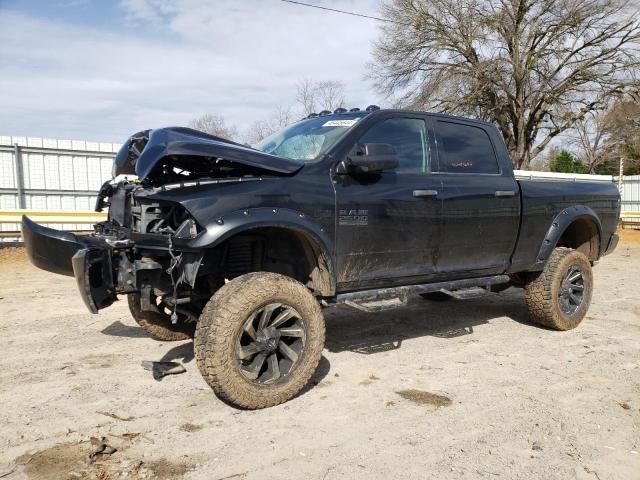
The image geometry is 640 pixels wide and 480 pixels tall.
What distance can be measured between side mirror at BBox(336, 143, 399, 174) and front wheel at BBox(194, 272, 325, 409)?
0.94m

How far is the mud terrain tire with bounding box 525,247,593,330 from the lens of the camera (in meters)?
5.63

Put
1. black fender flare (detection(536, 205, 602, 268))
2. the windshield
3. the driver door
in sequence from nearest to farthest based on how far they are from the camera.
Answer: the driver door, the windshield, black fender flare (detection(536, 205, 602, 268))

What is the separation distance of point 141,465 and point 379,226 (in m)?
2.28

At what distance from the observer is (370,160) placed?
3.95 metres

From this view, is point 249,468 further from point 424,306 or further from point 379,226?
point 424,306

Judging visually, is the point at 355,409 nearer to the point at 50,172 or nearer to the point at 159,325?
the point at 159,325

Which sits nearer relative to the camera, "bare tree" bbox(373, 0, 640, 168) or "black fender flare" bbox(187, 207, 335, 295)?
"black fender flare" bbox(187, 207, 335, 295)

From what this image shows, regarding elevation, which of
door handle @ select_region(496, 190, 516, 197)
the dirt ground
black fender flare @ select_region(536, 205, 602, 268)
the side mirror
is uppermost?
the side mirror

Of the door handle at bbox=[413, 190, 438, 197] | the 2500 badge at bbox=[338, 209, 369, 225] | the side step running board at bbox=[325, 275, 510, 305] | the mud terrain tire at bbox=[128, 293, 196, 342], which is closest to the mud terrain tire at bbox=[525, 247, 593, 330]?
the side step running board at bbox=[325, 275, 510, 305]

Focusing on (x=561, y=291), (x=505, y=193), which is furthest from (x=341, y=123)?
(x=561, y=291)

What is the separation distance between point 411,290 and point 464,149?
1.45 metres

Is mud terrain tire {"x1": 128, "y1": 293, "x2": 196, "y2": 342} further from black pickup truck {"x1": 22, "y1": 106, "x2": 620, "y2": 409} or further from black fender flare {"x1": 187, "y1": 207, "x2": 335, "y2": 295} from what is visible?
black fender flare {"x1": 187, "y1": 207, "x2": 335, "y2": 295}

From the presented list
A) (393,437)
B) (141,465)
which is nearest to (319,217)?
(393,437)

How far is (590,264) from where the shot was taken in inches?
244
